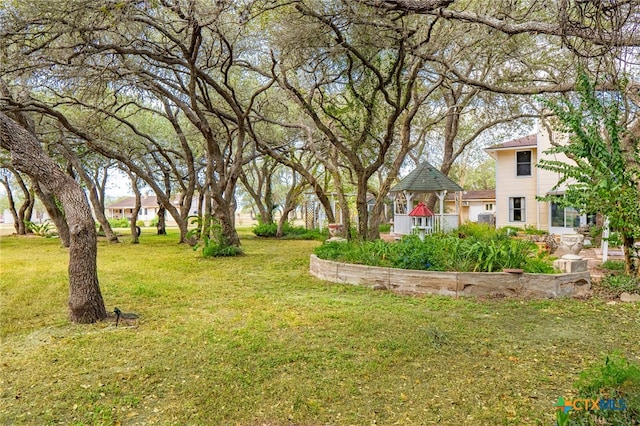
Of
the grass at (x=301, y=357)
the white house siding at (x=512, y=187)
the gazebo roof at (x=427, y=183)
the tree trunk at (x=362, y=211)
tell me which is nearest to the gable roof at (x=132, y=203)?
the white house siding at (x=512, y=187)

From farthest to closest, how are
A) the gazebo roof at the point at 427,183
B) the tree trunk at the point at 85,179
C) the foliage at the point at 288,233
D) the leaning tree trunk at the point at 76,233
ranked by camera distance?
the foliage at the point at 288,233
the tree trunk at the point at 85,179
the gazebo roof at the point at 427,183
the leaning tree trunk at the point at 76,233

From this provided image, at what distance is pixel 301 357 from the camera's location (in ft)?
11.3

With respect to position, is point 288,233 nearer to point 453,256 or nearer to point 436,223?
point 436,223

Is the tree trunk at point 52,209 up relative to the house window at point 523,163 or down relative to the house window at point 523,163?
down

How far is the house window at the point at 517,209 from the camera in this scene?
1706 cm

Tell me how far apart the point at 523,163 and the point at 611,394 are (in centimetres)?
1638

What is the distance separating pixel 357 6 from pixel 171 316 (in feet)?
16.9

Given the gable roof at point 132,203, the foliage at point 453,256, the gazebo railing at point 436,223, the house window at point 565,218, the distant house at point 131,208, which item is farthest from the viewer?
the distant house at point 131,208

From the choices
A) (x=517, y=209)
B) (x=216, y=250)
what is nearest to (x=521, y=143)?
(x=517, y=209)

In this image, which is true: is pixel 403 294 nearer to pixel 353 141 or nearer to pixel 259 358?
pixel 259 358

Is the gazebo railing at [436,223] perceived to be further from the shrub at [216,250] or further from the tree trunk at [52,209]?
the tree trunk at [52,209]

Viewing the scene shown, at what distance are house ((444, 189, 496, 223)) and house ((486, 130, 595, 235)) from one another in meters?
7.41

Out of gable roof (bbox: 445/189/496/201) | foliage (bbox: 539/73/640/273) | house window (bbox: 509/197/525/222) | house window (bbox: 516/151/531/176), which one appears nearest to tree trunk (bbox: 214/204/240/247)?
foliage (bbox: 539/73/640/273)

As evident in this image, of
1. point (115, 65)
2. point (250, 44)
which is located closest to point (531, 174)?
point (250, 44)
